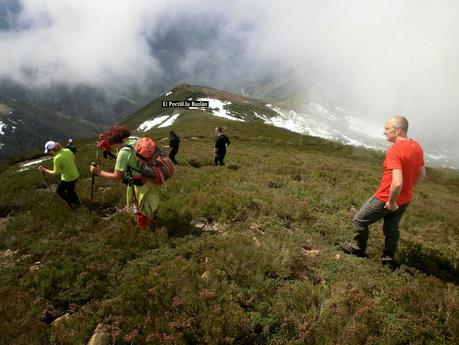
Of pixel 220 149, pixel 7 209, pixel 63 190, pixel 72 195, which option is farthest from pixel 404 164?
pixel 220 149

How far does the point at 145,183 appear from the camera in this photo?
873cm

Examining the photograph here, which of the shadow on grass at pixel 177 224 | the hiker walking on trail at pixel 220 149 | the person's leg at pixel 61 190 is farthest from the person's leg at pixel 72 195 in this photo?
the hiker walking on trail at pixel 220 149

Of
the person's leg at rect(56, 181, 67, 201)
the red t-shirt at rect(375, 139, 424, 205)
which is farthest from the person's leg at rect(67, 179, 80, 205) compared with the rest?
the red t-shirt at rect(375, 139, 424, 205)

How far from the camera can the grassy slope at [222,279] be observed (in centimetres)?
552

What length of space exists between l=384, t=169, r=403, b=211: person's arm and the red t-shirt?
5.3 inches

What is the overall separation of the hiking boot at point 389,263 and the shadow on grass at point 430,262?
0.75 ft

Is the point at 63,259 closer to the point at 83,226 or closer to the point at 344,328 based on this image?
the point at 83,226

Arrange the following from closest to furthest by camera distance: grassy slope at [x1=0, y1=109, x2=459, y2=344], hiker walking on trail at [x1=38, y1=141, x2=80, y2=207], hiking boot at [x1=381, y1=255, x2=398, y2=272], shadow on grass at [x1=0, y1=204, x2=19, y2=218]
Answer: grassy slope at [x1=0, y1=109, x2=459, y2=344] → hiking boot at [x1=381, y1=255, x2=398, y2=272] → hiker walking on trail at [x1=38, y1=141, x2=80, y2=207] → shadow on grass at [x1=0, y1=204, x2=19, y2=218]

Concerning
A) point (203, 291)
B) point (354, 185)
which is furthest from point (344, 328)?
point (354, 185)

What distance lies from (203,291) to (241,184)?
7.79 m

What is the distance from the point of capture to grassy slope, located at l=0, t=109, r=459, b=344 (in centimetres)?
552

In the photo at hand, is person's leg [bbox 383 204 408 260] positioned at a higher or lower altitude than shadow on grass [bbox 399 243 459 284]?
higher

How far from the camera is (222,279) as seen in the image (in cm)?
666

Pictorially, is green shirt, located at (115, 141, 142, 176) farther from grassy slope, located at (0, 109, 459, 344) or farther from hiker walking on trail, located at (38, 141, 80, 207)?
hiker walking on trail, located at (38, 141, 80, 207)
